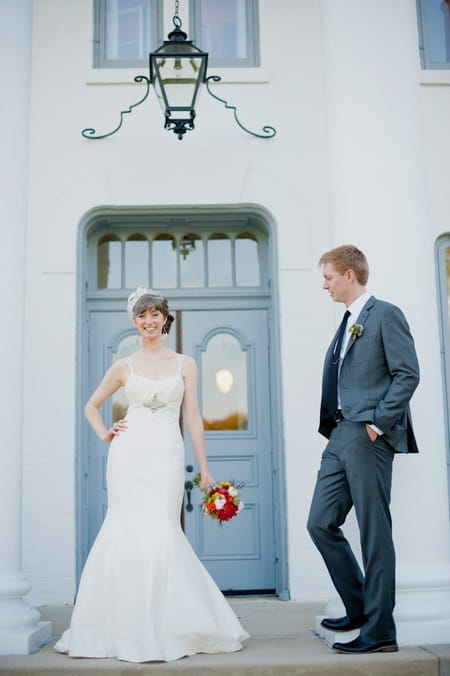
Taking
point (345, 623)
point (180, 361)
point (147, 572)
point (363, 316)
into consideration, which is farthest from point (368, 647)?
point (180, 361)

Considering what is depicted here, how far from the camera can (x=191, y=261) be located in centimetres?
765

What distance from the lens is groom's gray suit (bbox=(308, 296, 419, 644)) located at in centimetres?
455

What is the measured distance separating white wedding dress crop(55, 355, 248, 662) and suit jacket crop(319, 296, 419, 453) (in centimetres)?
114

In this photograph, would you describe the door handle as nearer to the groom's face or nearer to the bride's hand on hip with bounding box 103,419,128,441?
the bride's hand on hip with bounding box 103,419,128,441

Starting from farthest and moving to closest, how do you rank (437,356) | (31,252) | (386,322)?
1. (31,252)
2. (437,356)
3. (386,322)

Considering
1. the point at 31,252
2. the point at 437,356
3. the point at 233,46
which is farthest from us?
the point at 233,46

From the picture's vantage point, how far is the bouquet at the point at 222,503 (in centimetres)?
499

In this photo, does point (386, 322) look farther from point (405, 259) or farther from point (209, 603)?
point (209, 603)

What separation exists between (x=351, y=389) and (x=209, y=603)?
1.46 meters

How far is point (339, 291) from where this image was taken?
16.1 feet

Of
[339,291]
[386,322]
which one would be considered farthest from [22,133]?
[386,322]

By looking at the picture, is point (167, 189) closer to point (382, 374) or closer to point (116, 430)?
point (116, 430)

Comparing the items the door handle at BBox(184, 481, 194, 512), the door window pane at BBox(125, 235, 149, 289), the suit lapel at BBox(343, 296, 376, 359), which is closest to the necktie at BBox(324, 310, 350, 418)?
the suit lapel at BBox(343, 296, 376, 359)

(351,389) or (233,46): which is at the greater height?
(233,46)
